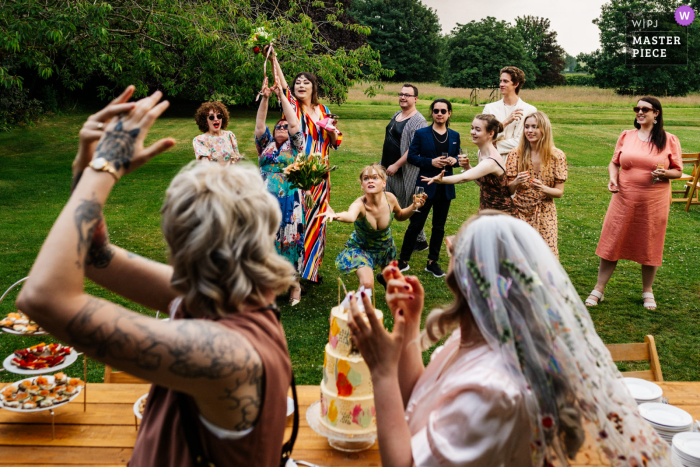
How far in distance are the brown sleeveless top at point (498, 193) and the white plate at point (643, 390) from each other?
2749 millimetres

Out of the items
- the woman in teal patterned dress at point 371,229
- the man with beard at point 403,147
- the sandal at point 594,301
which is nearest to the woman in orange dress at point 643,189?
the sandal at point 594,301

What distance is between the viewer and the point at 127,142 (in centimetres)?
142

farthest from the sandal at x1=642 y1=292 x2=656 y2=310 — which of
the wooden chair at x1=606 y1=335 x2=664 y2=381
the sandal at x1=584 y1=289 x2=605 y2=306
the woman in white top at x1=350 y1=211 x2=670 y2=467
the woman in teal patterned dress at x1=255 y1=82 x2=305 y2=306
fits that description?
the woman in white top at x1=350 y1=211 x2=670 y2=467

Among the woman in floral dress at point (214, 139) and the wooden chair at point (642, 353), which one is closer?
the wooden chair at point (642, 353)

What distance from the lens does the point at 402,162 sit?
313 inches

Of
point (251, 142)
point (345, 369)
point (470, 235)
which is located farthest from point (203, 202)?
point (251, 142)

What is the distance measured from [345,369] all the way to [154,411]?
56.1 inches

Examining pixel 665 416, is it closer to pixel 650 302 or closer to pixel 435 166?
pixel 650 302

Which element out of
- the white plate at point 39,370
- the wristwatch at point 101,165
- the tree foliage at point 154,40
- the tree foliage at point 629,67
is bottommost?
the white plate at point 39,370

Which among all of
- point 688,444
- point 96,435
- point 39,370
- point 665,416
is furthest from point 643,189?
point 39,370

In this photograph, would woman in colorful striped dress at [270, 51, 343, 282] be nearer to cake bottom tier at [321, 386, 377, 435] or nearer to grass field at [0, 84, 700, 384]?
grass field at [0, 84, 700, 384]

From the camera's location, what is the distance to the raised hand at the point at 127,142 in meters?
1.40

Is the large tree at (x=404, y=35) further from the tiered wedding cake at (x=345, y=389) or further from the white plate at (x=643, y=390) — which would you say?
the tiered wedding cake at (x=345, y=389)

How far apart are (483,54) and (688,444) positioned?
4408 cm
